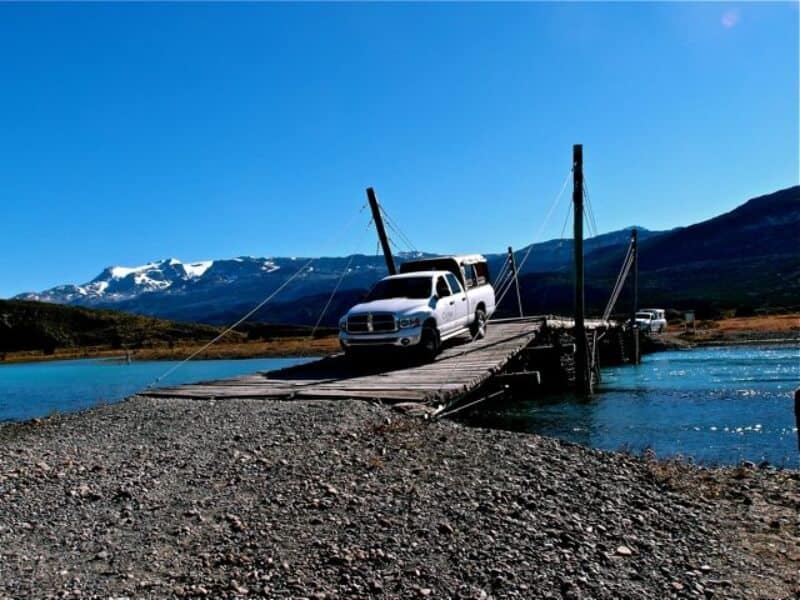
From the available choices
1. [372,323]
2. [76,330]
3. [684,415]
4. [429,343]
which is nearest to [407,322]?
[372,323]

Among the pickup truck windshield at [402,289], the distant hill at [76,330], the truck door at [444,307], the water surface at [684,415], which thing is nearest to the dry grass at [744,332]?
the water surface at [684,415]

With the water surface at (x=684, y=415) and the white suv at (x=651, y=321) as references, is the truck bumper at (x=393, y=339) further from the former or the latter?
the white suv at (x=651, y=321)

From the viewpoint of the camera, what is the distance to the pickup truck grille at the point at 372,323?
17.8 m

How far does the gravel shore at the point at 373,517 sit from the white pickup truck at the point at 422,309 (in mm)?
6269

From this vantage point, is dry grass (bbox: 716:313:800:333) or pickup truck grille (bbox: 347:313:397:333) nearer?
pickup truck grille (bbox: 347:313:397:333)

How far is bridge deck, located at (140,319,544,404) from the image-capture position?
45.9 feet

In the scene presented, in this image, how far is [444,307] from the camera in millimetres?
19734

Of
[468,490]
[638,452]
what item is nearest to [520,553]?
[468,490]

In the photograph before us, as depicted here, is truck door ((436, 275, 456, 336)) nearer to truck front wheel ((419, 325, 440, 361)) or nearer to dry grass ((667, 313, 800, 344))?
truck front wheel ((419, 325, 440, 361))

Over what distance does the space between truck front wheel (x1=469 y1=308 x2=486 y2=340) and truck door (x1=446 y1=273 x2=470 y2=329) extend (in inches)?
46.2

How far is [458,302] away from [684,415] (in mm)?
8555

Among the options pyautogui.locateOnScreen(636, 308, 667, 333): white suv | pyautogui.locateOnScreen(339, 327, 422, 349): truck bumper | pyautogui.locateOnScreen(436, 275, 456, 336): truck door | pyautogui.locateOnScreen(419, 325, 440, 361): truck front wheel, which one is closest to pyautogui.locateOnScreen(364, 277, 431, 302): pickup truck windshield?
pyautogui.locateOnScreen(436, 275, 456, 336): truck door

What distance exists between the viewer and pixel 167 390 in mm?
16359

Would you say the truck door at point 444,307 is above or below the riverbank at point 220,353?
above
